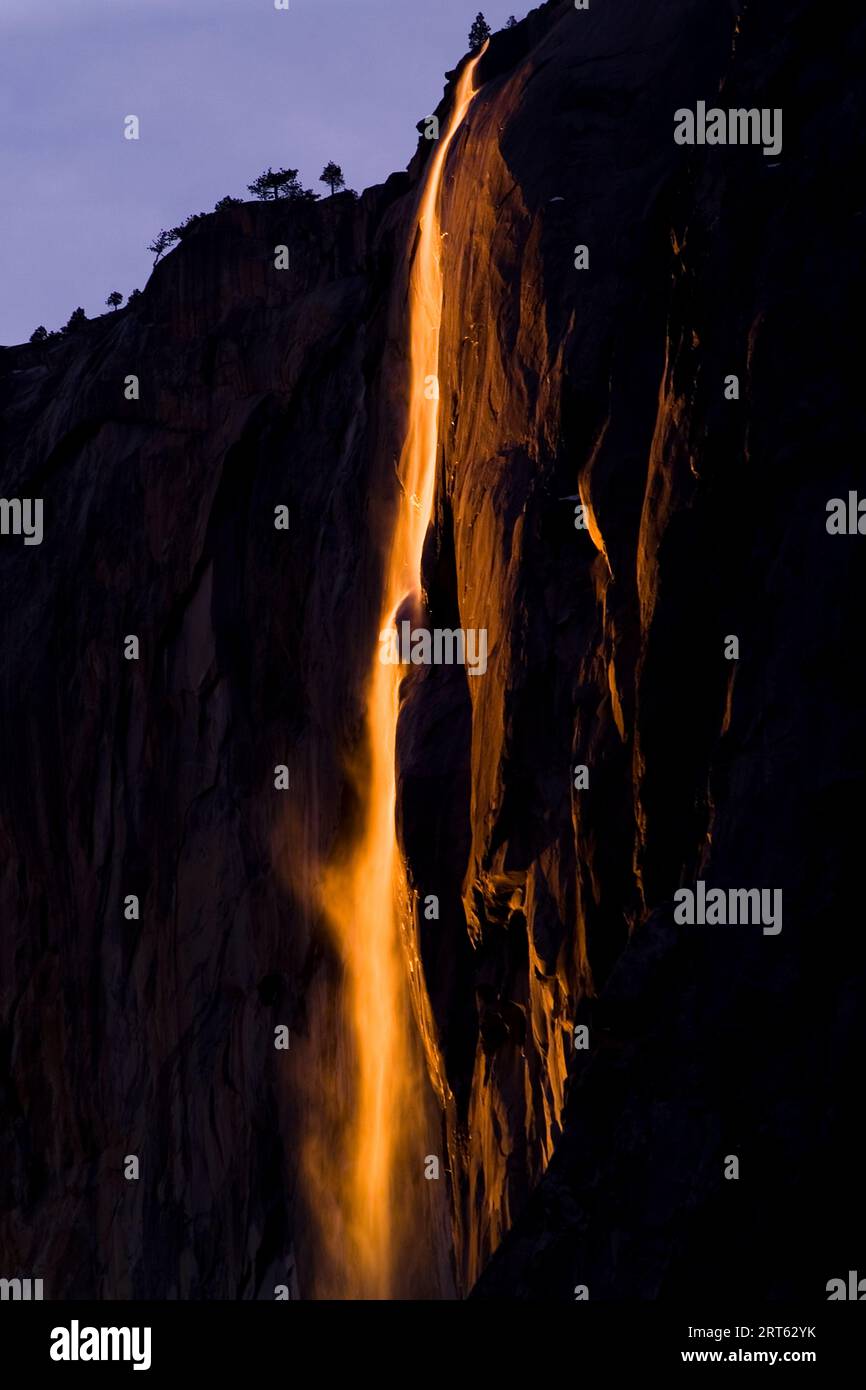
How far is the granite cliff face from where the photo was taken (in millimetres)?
14070

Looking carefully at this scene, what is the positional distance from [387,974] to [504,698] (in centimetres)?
692

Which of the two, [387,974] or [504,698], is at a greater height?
[504,698]

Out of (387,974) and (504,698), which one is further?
(387,974)

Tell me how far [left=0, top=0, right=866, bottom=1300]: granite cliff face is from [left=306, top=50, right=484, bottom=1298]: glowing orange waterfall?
A: 67 centimetres

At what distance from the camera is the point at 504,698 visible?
1969 centimetres

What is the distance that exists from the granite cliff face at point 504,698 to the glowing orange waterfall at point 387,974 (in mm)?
672

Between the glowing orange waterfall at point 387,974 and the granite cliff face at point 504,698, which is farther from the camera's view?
the glowing orange waterfall at point 387,974

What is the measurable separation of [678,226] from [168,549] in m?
17.5

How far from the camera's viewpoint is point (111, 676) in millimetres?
34312

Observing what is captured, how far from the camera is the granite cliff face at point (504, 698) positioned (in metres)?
14.1

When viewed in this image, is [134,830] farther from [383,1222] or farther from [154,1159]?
[383,1222]

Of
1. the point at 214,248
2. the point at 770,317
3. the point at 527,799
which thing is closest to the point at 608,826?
the point at 527,799
